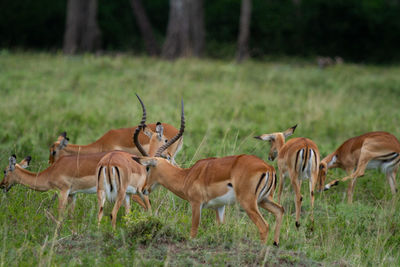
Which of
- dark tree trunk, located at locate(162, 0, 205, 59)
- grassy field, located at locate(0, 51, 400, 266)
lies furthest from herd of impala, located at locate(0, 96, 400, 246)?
dark tree trunk, located at locate(162, 0, 205, 59)

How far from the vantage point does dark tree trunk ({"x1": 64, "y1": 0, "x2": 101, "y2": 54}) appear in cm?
1852

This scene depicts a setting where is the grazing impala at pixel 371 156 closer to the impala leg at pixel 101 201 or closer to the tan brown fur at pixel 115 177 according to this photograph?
the tan brown fur at pixel 115 177

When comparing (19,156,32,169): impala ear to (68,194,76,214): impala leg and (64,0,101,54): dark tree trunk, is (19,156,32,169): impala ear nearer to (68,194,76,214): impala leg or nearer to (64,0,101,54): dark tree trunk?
(68,194,76,214): impala leg

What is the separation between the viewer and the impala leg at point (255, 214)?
4473mm

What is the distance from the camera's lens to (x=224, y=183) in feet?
15.0

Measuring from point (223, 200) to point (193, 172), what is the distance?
1.17 ft

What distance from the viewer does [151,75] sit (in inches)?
501

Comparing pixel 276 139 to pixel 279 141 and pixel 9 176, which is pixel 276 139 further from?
pixel 9 176

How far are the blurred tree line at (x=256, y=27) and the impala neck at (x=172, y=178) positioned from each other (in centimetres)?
1710

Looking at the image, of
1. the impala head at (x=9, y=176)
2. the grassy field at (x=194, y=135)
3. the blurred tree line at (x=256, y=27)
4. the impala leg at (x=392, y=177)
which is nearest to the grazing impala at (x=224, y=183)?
the grassy field at (x=194, y=135)

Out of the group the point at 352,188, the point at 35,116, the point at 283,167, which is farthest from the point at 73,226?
the point at 35,116

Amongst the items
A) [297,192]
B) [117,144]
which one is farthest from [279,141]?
[117,144]

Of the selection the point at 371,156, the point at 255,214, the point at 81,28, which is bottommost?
the point at 255,214

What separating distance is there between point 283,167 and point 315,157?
353mm
